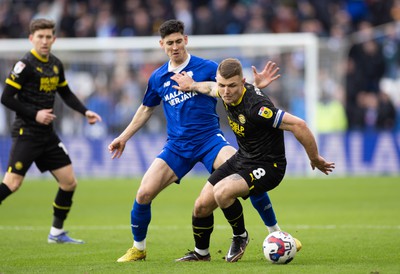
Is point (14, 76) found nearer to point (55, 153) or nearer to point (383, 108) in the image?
point (55, 153)

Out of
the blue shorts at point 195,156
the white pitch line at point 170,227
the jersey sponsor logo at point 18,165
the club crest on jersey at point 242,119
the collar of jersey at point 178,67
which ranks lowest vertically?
the white pitch line at point 170,227

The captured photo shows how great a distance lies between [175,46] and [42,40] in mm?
2420

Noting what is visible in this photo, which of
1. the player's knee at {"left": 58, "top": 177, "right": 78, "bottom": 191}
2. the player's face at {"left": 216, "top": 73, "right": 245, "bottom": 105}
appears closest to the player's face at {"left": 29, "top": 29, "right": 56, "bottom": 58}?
the player's knee at {"left": 58, "top": 177, "right": 78, "bottom": 191}

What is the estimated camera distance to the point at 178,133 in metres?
9.97

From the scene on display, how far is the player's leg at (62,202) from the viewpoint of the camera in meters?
11.6

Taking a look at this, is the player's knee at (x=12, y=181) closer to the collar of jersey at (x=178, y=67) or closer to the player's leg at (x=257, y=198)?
the collar of jersey at (x=178, y=67)

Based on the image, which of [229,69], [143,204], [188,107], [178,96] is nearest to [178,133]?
[188,107]

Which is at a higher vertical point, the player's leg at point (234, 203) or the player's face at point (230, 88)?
the player's face at point (230, 88)

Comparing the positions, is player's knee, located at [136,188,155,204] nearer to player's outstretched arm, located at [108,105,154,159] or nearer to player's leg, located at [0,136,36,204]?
player's outstretched arm, located at [108,105,154,159]

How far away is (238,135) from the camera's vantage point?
9102 mm

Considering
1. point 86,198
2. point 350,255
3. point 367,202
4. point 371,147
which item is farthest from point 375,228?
point 371,147

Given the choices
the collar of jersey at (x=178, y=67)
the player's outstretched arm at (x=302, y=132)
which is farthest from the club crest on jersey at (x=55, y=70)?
the player's outstretched arm at (x=302, y=132)

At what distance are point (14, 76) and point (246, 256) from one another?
409 centimetres

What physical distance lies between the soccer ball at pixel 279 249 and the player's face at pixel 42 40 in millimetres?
4517
